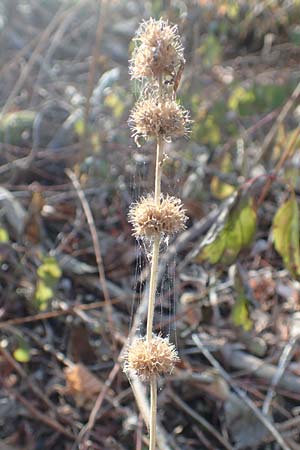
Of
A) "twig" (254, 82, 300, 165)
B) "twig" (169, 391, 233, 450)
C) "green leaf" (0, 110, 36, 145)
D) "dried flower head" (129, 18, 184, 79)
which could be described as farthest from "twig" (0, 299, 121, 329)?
"dried flower head" (129, 18, 184, 79)

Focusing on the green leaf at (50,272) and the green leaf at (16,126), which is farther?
the green leaf at (16,126)

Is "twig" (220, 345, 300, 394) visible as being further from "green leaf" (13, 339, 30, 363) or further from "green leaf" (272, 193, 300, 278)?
"green leaf" (13, 339, 30, 363)

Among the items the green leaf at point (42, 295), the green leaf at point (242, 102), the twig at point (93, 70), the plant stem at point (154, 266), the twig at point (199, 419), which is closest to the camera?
the plant stem at point (154, 266)

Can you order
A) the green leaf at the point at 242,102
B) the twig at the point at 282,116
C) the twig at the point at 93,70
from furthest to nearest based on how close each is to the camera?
the green leaf at the point at 242,102 < the twig at the point at 93,70 < the twig at the point at 282,116

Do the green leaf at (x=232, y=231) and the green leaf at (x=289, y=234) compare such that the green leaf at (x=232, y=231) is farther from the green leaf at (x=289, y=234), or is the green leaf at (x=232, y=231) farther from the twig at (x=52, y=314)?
the twig at (x=52, y=314)

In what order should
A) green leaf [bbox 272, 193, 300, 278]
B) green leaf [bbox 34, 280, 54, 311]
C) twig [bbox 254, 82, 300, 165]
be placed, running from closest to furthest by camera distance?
green leaf [bbox 272, 193, 300, 278] < green leaf [bbox 34, 280, 54, 311] < twig [bbox 254, 82, 300, 165]

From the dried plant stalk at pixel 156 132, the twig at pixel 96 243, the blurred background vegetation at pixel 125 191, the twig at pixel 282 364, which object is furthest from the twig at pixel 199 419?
the dried plant stalk at pixel 156 132

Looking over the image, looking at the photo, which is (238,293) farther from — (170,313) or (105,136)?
(105,136)
